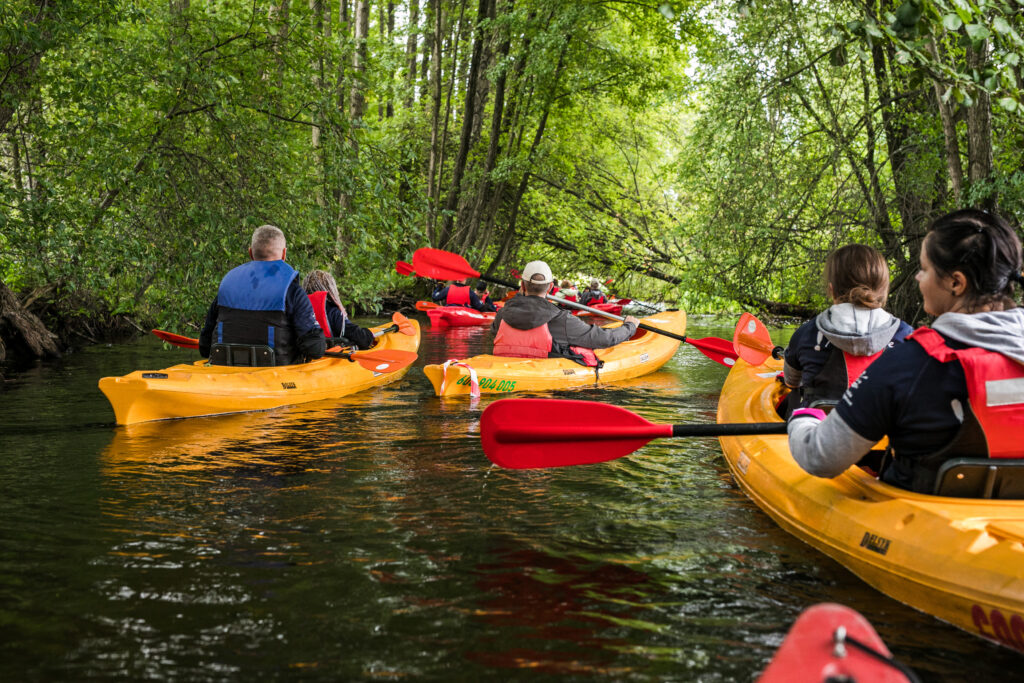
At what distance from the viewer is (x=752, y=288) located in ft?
34.2

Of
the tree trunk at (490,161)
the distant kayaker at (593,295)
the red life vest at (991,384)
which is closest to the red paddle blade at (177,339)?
the red life vest at (991,384)

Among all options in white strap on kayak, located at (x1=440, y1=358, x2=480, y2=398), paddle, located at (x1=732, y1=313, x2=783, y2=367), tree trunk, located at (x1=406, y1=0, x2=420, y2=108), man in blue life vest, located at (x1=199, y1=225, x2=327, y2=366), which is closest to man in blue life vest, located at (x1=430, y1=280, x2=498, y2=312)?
tree trunk, located at (x1=406, y1=0, x2=420, y2=108)

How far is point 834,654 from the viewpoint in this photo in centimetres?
146

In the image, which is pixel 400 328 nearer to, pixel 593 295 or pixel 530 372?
pixel 530 372

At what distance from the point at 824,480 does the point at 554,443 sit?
1116mm

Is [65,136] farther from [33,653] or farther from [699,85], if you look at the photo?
[699,85]

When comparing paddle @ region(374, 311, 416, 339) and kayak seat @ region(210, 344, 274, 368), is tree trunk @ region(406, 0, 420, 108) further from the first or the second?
kayak seat @ region(210, 344, 274, 368)

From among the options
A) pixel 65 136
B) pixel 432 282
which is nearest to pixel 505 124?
pixel 432 282

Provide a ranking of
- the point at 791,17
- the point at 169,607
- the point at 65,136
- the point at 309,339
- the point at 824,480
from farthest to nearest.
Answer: the point at 791,17 → the point at 65,136 → the point at 309,339 → the point at 824,480 → the point at 169,607

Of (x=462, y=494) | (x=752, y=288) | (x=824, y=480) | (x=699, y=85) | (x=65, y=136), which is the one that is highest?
(x=699, y=85)

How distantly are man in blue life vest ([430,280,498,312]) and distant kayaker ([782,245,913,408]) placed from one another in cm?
1184

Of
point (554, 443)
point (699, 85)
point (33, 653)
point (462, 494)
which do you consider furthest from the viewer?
point (699, 85)

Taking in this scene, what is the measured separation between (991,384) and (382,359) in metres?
5.88

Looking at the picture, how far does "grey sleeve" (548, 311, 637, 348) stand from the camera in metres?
8.05
